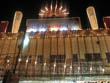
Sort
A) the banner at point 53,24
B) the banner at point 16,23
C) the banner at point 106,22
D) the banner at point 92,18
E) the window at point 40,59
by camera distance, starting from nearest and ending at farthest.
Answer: the window at point 40,59
the banner at point 106,22
the banner at point 53,24
the banner at point 92,18
the banner at point 16,23

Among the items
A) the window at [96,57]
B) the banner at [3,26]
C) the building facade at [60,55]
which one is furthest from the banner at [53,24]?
the window at [96,57]

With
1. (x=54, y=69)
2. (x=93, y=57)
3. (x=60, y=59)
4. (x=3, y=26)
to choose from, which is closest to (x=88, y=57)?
(x=93, y=57)

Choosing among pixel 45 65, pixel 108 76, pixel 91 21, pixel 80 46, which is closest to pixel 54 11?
pixel 91 21

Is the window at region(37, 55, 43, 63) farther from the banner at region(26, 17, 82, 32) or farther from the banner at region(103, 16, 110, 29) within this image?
the banner at region(103, 16, 110, 29)

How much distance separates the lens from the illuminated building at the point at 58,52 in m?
8.59

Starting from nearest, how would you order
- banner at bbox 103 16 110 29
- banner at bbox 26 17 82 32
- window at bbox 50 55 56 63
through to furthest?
1. window at bbox 50 55 56 63
2. banner at bbox 103 16 110 29
3. banner at bbox 26 17 82 32

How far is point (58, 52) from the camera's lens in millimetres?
10320

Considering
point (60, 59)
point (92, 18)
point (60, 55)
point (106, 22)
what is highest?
point (92, 18)

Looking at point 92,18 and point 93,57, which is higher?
point 92,18

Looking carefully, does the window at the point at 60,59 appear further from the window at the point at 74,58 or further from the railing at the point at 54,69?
the window at the point at 74,58

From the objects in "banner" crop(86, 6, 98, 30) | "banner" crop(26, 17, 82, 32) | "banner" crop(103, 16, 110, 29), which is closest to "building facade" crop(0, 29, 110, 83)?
"banner" crop(26, 17, 82, 32)

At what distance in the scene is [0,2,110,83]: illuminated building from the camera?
28.2 feet

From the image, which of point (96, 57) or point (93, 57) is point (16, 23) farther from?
point (96, 57)

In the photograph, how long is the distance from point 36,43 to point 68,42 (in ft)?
7.22
